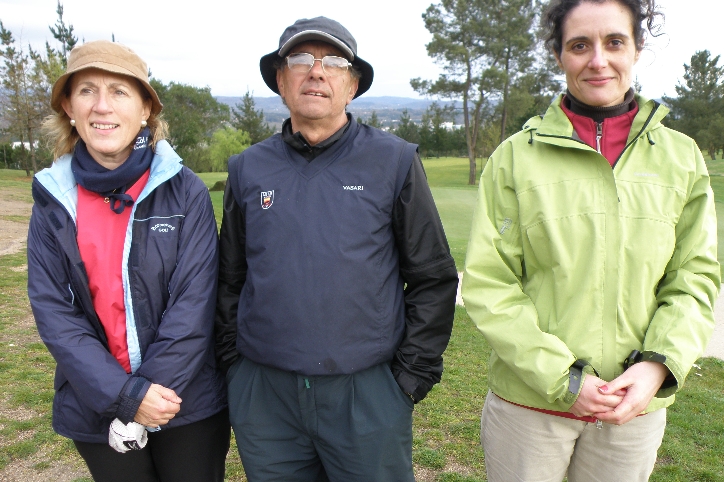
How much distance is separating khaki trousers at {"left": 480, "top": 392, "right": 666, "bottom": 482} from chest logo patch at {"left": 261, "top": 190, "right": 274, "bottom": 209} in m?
1.21

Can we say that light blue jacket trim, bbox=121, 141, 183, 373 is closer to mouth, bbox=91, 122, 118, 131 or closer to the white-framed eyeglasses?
mouth, bbox=91, 122, 118, 131

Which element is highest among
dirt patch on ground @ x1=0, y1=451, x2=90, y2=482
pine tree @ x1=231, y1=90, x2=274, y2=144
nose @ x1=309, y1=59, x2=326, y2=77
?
pine tree @ x1=231, y1=90, x2=274, y2=144

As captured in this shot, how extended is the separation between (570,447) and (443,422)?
7.00ft

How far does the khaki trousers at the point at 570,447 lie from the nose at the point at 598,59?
127 cm

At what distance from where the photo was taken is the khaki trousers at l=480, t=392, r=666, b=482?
2061 millimetres

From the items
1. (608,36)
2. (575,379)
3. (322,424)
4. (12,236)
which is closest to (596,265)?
(575,379)

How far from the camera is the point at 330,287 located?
2.20 metres

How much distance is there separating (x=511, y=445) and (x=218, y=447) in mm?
1268

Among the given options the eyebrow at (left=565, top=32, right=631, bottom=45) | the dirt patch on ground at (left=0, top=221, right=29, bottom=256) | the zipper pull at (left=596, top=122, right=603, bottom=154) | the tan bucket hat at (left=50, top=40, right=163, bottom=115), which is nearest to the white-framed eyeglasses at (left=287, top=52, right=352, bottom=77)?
the tan bucket hat at (left=50, top=40, right=163, bottom=115)

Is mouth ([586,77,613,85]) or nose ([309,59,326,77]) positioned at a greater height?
nose ([309,59,326,77])

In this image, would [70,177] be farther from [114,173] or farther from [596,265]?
[596,265]

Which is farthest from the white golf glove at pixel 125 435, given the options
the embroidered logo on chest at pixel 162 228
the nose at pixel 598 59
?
the nose at pixel 598 59

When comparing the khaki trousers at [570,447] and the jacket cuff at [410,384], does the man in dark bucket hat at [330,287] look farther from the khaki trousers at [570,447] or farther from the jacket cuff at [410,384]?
the khaki trousers at [570,447]

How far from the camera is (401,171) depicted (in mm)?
2336
